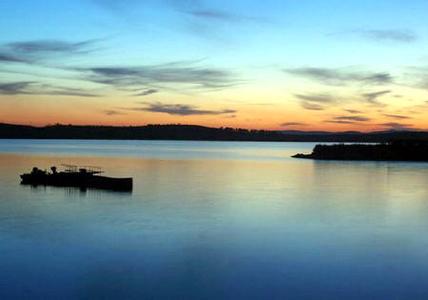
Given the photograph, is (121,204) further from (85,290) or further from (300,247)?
(85,290)

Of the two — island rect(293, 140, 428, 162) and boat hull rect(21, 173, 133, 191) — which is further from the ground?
island rect(293, 140, 428, 162)

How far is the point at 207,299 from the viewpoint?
656 inches

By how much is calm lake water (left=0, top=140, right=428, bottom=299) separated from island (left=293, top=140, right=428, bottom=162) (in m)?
68.1

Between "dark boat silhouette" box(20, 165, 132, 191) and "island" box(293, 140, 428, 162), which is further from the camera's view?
"island" box(293, 140, 428, 162)

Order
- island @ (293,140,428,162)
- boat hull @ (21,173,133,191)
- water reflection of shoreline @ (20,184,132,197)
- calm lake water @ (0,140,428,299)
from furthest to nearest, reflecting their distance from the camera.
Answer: island @ (293,140,428,162), boat hull @ (21,173,133,191), water reflection of shoreline @ (20,184,132,197), calm lake water @ (0,140,428,299)

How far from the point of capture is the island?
370 ft

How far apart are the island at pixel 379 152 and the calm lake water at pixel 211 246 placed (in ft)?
223

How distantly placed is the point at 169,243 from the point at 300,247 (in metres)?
6.15

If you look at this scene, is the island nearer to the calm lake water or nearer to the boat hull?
the calm lake water

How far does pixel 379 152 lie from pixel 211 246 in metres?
97.8

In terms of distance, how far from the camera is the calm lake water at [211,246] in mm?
17844

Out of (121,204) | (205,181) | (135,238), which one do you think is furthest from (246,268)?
(205,181)

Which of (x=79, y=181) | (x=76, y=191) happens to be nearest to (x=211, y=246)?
(x=76, y=191)

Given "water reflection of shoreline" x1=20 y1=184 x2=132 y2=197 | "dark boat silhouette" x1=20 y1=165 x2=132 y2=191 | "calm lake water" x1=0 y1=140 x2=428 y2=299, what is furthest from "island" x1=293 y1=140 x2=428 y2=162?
"water reflection of shoreline" x1=20 y1=184 x2=132 y2=197
